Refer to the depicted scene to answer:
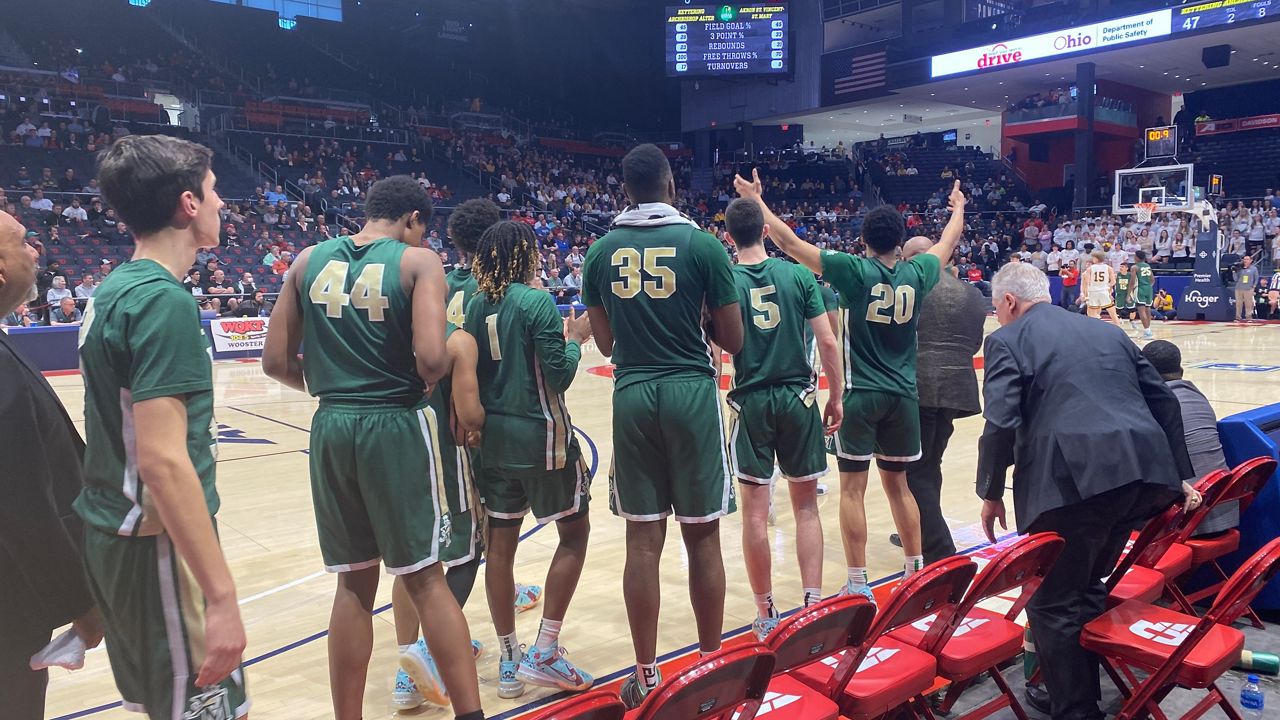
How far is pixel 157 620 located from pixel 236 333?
14.5m

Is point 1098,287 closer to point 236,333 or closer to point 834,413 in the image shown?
point 834,413

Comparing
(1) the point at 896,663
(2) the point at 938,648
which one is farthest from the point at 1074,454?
(1) the point at 896,663

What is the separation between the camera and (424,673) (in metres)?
3.01

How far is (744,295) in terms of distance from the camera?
3729 millimetres

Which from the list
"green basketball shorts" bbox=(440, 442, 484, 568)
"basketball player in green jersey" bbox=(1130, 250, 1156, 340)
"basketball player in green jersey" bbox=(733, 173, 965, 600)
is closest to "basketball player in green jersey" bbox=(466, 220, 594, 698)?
"green basketball shorts" bbox=(440, 442, 484, 568)

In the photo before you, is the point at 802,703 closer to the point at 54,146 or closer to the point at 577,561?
the point at 577,561

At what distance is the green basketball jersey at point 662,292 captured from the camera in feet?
9.93

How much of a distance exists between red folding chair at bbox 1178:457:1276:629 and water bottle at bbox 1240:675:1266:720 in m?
0.60

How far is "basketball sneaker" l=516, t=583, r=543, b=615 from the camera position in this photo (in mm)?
4148

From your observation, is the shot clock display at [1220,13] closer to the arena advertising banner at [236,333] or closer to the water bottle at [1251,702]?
the arena advertising banner at [236,333]

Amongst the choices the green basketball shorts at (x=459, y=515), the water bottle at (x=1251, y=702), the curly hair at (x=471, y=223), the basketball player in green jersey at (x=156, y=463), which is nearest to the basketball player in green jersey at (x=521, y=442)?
the green basketball shorts at (x=459, y=515)

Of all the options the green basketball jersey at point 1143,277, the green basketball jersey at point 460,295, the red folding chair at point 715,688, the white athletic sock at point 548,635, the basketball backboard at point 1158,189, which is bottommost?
the white athletic sock at point 548,635

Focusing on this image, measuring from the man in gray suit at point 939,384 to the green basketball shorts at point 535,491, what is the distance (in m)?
1.99

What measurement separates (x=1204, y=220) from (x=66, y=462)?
74.8ft
